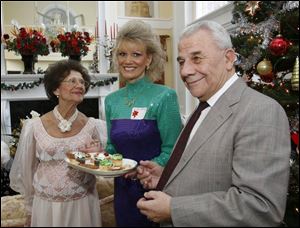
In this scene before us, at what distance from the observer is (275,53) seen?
Answer: 46.1 inches

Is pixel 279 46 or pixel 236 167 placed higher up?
pixel 279 46

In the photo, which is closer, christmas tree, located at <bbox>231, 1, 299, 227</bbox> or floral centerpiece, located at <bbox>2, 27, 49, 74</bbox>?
floral centerpiece, located at <bbox>2, 27, 49, 74</bbox>

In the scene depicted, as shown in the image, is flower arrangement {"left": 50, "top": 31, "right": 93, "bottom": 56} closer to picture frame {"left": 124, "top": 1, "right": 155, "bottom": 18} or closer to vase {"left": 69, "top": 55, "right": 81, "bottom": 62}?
vase {"left": 69, "top": 55, "right": 81, "bottom": 62}

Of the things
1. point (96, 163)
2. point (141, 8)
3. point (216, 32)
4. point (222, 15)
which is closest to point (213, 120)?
point (216, 32)

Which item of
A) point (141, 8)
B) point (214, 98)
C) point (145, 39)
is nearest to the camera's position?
point (214, 98)

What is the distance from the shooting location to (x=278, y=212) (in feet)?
2.32

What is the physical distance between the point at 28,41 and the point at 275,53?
0.84 meters

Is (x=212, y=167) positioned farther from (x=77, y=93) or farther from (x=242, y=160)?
(x=77, y=93)

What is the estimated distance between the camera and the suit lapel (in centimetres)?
76

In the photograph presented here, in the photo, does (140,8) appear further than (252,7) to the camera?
Yes

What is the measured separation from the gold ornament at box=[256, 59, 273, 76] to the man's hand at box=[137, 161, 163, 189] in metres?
0.55

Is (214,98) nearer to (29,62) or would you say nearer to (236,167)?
(236,167)

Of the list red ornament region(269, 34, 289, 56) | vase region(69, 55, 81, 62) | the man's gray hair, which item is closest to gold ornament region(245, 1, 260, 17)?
red ornament region(269, 34, 289, 56)

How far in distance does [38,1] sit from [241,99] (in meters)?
0.84
